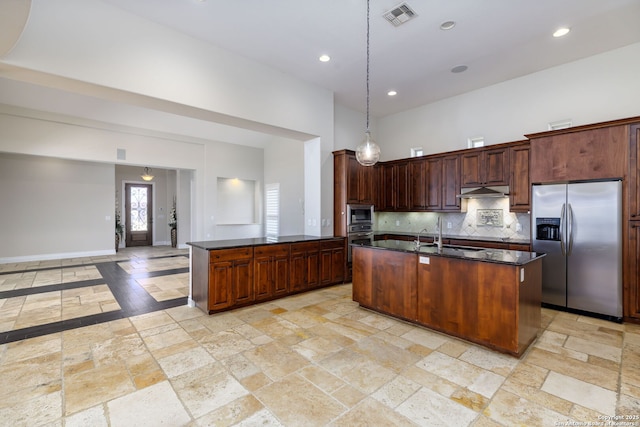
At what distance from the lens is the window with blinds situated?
9172 millimetres

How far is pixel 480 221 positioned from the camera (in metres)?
5.61

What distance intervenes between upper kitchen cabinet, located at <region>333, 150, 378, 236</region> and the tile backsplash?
1.38 metres

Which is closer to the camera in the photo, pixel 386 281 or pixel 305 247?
pixel 386 281

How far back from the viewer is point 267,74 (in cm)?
475

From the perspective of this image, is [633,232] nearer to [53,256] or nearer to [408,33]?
[408,33]

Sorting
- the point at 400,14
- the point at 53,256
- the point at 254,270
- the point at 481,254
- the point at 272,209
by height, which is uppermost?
the point at 400,14

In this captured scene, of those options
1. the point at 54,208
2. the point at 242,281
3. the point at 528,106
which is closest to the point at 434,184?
the point at 528,106

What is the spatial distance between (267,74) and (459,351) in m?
4.62

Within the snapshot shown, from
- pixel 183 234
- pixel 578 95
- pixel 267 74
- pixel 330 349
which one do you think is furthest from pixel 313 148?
pixel 183 234

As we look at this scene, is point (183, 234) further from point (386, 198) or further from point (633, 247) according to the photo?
point (633, 247)

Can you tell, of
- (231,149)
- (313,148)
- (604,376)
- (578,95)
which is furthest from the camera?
(231,149)

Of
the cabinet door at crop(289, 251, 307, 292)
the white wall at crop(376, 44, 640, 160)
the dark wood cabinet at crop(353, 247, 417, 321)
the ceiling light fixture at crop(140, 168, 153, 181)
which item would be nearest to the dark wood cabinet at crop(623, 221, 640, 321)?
the white wall at crop(376, 44, 640, 160)

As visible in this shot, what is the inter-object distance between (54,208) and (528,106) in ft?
37.0

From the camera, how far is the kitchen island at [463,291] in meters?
2.81
